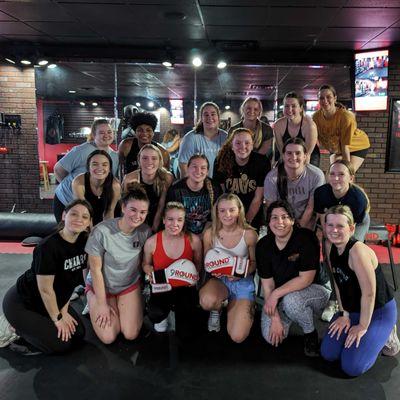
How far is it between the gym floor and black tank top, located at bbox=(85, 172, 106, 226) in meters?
1.01

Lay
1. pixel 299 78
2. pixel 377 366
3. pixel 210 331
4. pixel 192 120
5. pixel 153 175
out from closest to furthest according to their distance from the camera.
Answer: pixel 377 366, pixel 210 331, pixel 153 175, pixel 299 78, pixel 192 120

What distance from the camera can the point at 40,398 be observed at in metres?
2.16

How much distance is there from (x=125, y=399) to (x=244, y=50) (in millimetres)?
5143

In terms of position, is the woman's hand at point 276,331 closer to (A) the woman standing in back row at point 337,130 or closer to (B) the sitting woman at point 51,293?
(B) the sitting woman at point 51,293

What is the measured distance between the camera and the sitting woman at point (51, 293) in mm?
2498

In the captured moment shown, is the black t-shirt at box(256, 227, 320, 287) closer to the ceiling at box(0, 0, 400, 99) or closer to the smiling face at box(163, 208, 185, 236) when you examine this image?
the smiling face at box(163, 208, 185, 236)

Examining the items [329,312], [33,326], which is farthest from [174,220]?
[329,312]

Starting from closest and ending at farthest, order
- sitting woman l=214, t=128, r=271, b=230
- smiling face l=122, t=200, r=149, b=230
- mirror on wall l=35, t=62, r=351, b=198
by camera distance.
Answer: smiling face l=122, t=200, r=149, b=230
sitting woman l=214, t=128, r=271, b=230
mirror on wall l=35, t=62, r=351, b=198

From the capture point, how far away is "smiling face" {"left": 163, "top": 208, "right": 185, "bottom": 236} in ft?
9.14

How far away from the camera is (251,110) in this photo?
3666 mm

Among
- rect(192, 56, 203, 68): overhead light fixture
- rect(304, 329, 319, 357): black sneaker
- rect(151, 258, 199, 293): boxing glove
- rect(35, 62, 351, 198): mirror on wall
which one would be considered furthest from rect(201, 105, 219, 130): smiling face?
rect(35, 62, 351, 198): mirror on wall

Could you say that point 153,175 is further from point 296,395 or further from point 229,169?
point 296,395

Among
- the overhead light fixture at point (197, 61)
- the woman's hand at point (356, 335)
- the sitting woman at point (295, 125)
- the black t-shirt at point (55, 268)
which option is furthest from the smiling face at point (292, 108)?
the overhead light fixture at point (197, 61)

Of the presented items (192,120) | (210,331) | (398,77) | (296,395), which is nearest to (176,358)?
(210,331)
